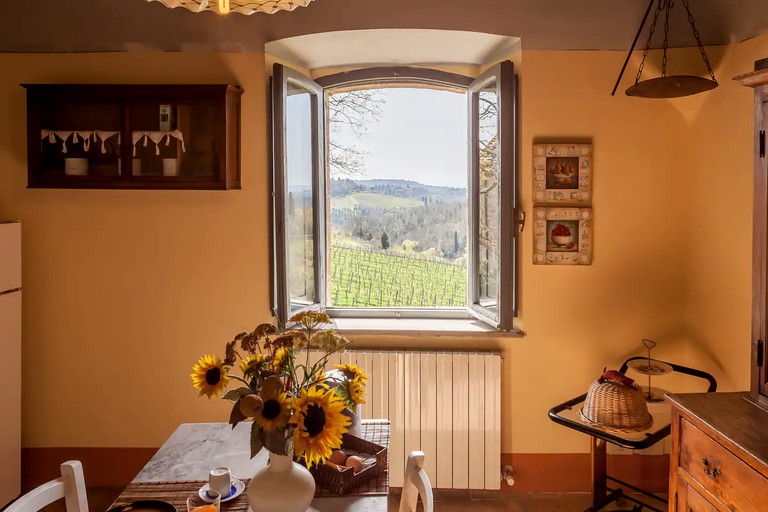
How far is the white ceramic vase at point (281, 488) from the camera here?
150 centimetres

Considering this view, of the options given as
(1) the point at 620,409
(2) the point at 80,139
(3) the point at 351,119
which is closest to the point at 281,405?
(1) the point at 620,409

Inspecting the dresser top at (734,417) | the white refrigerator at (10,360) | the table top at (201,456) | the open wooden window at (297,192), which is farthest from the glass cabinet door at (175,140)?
the dresser top at (734,417)

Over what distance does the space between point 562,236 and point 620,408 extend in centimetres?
100

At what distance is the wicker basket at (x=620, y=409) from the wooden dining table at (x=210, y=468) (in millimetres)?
909

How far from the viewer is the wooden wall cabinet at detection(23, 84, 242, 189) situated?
10.1 ft

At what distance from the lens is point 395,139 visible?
368 cm

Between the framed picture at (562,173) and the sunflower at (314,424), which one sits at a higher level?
the framed picture at (562,173)

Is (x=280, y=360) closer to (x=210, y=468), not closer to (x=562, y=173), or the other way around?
(x=210, y=468)

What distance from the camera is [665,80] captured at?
2521mm

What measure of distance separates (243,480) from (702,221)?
249 cm

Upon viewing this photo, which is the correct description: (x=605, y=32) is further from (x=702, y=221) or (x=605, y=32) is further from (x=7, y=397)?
(x=7, y=397)

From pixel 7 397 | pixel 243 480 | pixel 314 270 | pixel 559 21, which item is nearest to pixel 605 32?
pixel 559 21

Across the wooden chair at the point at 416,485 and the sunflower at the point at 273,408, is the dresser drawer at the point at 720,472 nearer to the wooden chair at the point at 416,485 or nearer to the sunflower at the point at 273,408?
the wooden chair at the point at 416,485

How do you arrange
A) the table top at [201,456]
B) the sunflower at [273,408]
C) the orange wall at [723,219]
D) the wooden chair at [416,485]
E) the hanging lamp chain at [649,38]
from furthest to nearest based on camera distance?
1. the hanging lamp chain at [649,38]
2. the orange wall at [723,219]
3. the table top at [201,456]
4. the wooden chair at [416,485]
5. the sunflower at [273,408]
